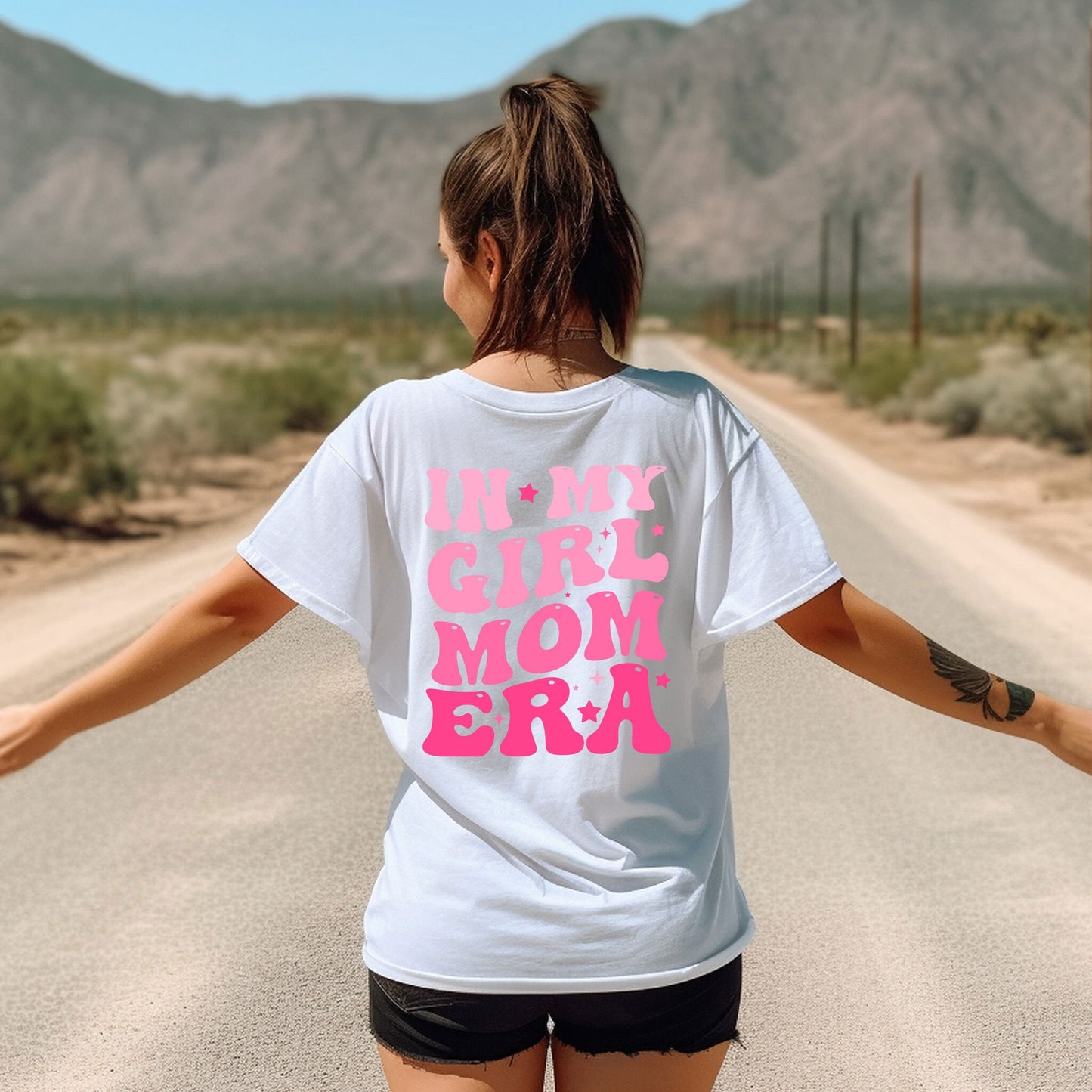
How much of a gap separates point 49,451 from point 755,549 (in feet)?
48.3

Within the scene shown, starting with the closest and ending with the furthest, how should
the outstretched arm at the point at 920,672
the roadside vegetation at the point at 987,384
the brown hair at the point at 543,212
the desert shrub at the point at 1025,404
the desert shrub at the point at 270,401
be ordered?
the brown hair at the point at 543,212
the outstretched arm at the point at 920,672
the desert shrub at the point at 270,401
the desert shrub at the point at 1025,404
the roadside vegetation at the point at 987,384

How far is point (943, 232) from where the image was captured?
189 m

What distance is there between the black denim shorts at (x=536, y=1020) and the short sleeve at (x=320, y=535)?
43 cm

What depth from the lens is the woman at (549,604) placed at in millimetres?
1622

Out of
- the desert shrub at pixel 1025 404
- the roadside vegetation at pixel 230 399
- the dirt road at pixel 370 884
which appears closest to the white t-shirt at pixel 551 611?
the dirt road at pixel 370 884

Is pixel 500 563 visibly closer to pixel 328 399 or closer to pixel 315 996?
pixel 315 996

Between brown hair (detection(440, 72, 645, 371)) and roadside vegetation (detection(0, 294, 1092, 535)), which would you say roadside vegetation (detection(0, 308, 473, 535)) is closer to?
roadside vegetation (detection(0, 294, 1092, 535))

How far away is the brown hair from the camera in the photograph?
1.61 meters

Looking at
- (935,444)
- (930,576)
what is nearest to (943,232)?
(935,444)

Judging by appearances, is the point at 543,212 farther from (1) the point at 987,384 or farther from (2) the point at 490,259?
(1) the point at 987,384

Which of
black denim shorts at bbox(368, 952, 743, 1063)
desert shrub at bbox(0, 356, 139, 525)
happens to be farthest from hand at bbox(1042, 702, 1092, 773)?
desert shrub at bbox(0, 356, 139, 525)

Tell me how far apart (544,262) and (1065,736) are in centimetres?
85

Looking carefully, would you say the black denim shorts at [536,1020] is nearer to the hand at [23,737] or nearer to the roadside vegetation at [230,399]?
the hand at [23,737]

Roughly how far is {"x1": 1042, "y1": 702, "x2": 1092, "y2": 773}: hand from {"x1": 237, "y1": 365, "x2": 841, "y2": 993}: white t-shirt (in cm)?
43
